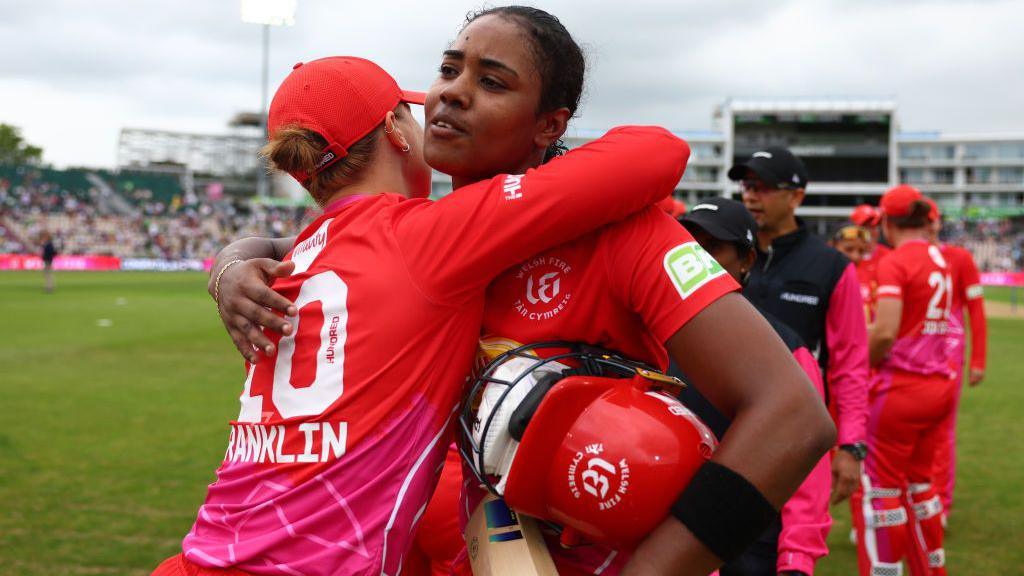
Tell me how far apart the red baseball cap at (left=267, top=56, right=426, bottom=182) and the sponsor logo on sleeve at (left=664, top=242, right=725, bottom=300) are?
92 centimetres

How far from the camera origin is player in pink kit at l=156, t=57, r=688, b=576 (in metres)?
1.84

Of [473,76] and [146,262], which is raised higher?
[473,76]

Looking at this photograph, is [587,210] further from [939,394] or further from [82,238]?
[82,238]

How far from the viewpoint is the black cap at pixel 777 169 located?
5.36 metres

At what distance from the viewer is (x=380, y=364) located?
1.91m

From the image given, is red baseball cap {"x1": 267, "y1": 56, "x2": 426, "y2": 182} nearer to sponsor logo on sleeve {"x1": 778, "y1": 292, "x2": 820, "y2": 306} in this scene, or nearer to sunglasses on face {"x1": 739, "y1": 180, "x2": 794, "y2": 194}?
sponsor logo on sleeve {"x1": 778, "y1": 292, "x2": 820, "y2": 306}

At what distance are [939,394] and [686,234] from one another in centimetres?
520

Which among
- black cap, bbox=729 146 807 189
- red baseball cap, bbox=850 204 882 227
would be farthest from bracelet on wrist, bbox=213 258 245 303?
red baseball cap, bbox=850 204 882 227

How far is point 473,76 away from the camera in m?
2.05

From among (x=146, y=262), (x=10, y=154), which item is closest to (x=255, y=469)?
(x=146, y=262)

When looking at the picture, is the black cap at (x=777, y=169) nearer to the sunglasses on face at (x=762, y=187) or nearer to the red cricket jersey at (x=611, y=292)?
the sunglasses on face at (x=762, y=187)

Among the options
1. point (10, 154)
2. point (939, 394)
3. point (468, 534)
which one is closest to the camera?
point (468, 534)

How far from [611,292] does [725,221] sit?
204cm

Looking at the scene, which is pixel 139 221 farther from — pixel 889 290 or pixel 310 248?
pixel 310 248
